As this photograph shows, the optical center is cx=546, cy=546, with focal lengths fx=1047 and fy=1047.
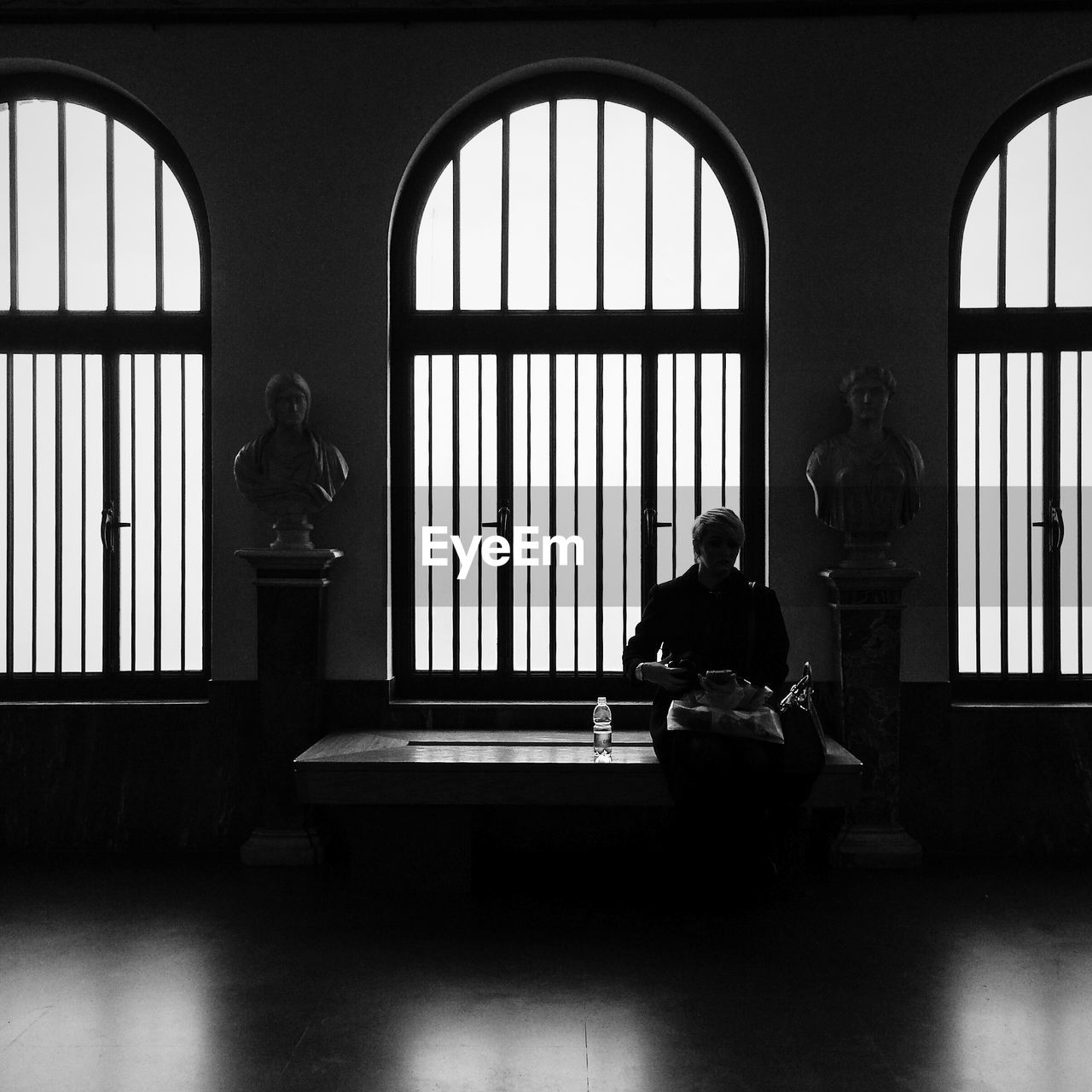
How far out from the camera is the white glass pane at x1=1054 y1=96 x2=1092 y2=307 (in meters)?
4.99

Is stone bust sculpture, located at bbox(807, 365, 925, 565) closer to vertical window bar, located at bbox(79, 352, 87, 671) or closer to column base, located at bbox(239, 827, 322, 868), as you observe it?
column base, located at bbox(239, 827, 322, 868)

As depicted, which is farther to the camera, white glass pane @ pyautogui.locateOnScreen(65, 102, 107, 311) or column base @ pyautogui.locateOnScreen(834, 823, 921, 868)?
white glass pane @ pyautogui.locateOnScreen(65, 102, 107, 311)

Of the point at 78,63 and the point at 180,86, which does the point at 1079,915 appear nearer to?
the point at 180,86

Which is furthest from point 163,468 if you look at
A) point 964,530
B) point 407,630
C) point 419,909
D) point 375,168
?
point 964,530

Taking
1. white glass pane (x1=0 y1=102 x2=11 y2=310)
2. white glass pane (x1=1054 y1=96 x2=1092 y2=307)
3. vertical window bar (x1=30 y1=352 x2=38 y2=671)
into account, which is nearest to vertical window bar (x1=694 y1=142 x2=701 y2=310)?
white glass pane (x1=1054 y1=96 x2=1092 y2=307)

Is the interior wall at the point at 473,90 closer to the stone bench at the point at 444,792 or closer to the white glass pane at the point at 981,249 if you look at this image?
the white glass pane at the point at 981,249

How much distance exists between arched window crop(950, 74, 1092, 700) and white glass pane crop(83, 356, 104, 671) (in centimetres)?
411

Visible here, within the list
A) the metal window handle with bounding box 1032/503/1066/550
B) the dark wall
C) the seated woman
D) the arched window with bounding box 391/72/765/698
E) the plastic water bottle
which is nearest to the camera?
the seated woman

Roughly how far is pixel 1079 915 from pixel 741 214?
3357 mm

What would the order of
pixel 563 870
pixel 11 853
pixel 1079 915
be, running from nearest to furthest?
pixel 1079 915
pixel 563 870
pixel 11 853

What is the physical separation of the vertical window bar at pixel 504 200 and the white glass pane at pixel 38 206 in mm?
2166

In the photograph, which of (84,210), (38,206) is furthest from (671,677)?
(38,206)

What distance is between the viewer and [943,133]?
4.81 meters

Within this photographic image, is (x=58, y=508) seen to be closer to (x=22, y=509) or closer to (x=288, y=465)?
(x=22, y=509)
